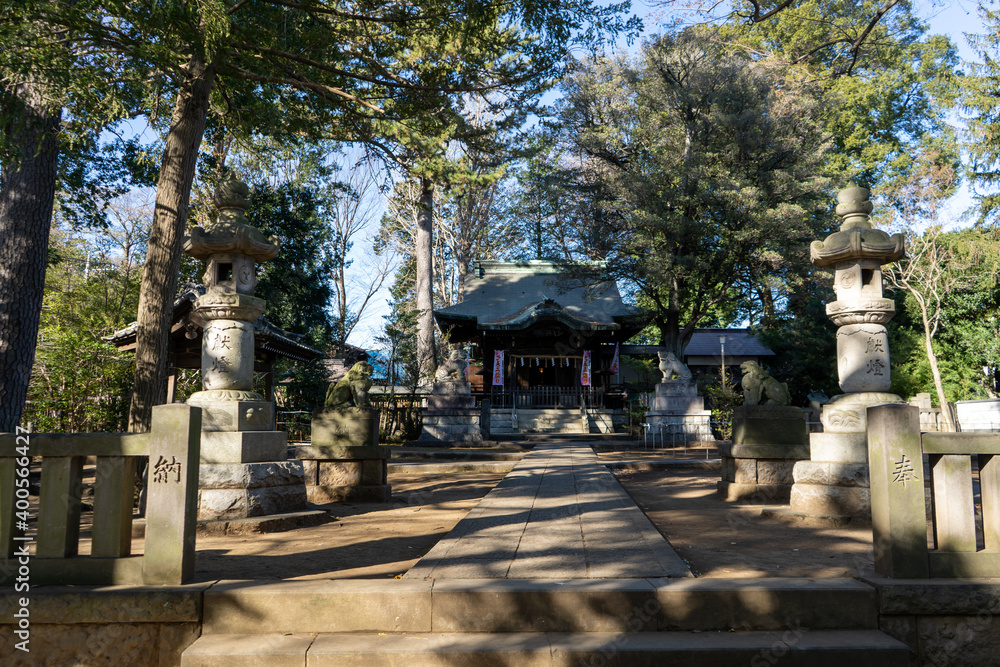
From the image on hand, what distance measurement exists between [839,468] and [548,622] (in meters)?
4.24

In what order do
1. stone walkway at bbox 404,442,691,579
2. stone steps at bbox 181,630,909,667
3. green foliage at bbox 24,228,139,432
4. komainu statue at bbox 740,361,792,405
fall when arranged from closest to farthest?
stone steps at bbox 181,630,909,667 → stone walkway at bbox 404,442,691,579 → komainu statue at bbox 740,361,792,405 → green foliage at bbox 24,228,139,432

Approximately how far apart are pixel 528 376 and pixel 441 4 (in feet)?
65.6

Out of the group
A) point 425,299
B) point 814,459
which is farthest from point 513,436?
point 814,459

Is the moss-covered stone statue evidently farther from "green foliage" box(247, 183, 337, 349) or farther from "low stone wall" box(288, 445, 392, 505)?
"green foliage" box(247, 183, 337, 349)

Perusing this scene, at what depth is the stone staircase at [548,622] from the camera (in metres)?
2.50

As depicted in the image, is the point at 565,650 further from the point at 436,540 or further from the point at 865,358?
the point at 865,358

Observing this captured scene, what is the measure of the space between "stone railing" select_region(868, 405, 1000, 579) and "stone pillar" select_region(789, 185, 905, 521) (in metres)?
2.62

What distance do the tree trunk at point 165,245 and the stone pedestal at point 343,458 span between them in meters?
1.90

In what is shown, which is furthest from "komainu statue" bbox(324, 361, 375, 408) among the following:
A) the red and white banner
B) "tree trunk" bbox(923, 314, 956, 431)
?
"tree trunk" bbox(923, 314, 956, 431)

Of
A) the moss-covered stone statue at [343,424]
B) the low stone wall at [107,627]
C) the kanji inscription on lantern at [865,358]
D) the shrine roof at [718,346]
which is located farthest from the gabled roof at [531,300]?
the low stone wall at [107,627]

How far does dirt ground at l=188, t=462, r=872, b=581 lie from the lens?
372cm

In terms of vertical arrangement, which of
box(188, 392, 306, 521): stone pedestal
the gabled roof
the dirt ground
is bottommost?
the dirt ground

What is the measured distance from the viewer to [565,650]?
Result: 246 centimetres

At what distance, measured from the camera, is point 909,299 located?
21.0 metres
